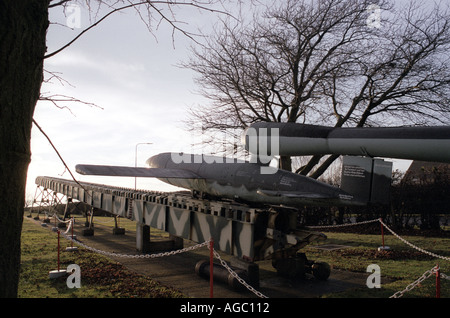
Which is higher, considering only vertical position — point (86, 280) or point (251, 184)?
point (251, 184)

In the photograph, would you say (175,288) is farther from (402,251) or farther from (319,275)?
(402,251)

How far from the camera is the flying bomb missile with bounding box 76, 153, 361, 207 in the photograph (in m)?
9.69

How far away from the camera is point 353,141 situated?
8.29 meters

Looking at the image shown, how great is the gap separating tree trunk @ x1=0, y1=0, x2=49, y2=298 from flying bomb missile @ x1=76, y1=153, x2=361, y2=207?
672cm

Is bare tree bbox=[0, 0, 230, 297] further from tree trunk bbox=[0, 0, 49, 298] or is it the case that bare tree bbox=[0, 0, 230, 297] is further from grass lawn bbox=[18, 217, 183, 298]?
grass lawn bbox=[18, 217, 183, 298]

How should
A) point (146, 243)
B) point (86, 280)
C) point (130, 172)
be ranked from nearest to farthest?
point (86, 280), point (130, 172), point (146, 243)

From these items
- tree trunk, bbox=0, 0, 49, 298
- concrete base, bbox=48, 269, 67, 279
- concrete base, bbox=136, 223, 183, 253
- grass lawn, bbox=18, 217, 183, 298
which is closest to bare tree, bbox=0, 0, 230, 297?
tree trunk, bbox=0, 0, 49, 298

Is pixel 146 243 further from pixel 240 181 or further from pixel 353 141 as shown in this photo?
pixel 353 141

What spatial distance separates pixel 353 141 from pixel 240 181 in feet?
14.5

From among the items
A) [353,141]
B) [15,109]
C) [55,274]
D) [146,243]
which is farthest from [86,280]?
[353,141]

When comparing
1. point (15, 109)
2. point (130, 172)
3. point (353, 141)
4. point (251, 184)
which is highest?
point (353, 141)

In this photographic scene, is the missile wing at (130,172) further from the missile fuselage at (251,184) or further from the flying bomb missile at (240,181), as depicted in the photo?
the missile fuselage at (251,184)

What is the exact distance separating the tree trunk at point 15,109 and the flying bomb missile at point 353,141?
6.59 metres

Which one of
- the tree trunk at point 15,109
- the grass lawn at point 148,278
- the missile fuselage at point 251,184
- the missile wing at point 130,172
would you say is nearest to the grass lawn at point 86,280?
the grass lawn at point 148,278
